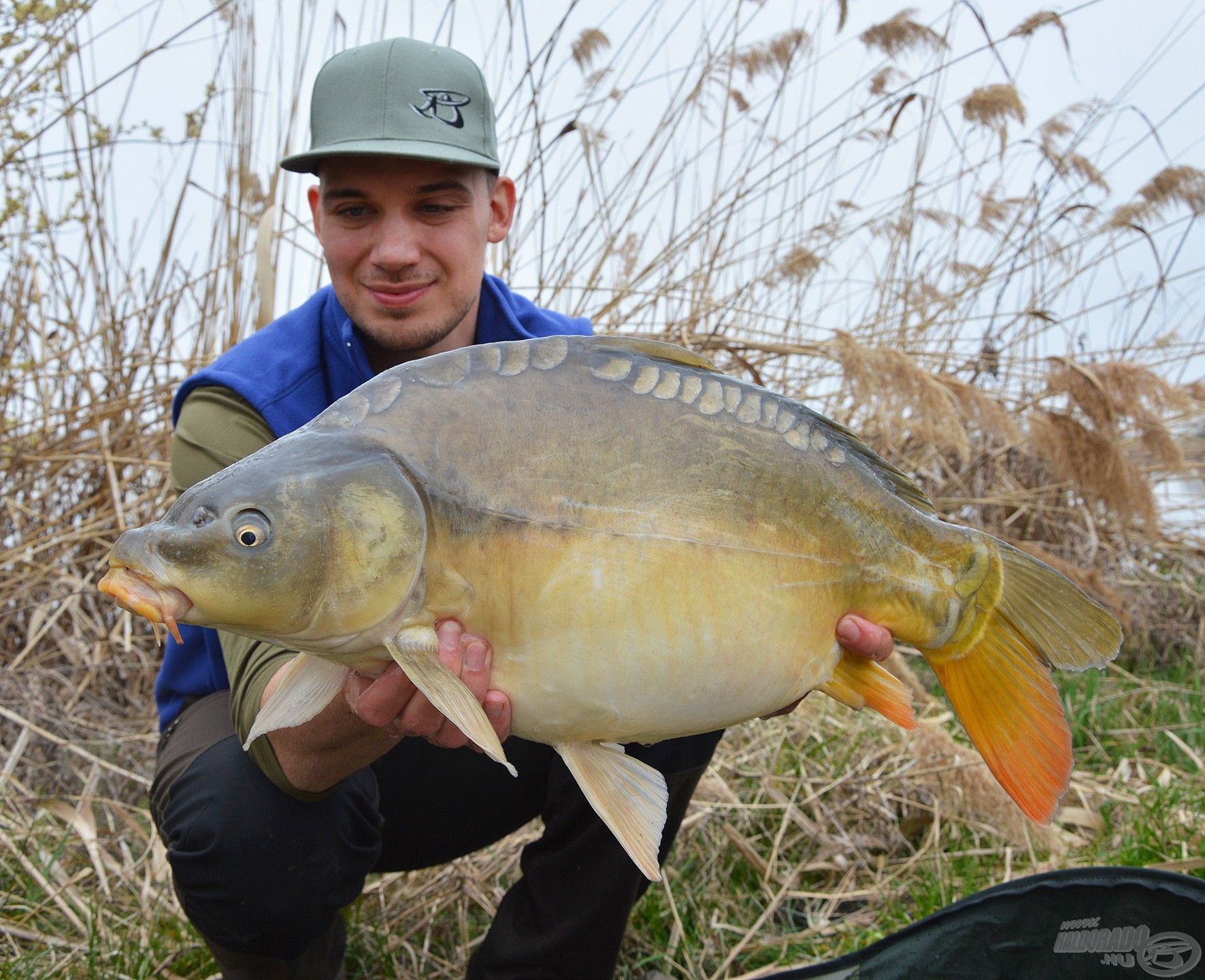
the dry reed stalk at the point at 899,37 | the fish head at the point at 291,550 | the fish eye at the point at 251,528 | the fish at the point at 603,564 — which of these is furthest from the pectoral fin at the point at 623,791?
the dry reed stalk at the point at 899,37

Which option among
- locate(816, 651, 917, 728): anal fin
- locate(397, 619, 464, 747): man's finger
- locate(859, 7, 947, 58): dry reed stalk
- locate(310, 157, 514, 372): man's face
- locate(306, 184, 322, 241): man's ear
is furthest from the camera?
locate(859, 7, 947, 58): dry reed stalk

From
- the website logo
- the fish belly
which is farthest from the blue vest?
the website logo

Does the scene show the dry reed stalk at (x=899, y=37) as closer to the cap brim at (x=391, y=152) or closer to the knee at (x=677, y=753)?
the cap brim at (x=391, y=152)

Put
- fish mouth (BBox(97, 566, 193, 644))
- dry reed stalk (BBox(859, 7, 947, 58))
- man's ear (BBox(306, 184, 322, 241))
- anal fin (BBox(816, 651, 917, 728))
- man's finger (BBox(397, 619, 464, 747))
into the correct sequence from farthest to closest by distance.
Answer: dry reed stalk (BBox(859, 7, 947, 58)) < man's ear (BBox(306, 184, 322, 241)) < anal fin (BBox(816, 651, 917, 728)) < man's finger (BBox(397, 619, 464, 747)) < fish mouth (BBox(97, 566, 193, 644))

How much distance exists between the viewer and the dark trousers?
1.42 meters

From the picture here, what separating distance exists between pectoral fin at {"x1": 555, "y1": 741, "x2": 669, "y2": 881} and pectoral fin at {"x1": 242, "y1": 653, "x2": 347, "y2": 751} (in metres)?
0.23

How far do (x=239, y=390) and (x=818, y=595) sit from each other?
2.99ft

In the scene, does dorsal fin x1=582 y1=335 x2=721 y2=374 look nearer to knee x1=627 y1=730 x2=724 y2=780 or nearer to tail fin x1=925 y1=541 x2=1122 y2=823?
tail fin x1=925 y1=541 x2=1122 y2=823

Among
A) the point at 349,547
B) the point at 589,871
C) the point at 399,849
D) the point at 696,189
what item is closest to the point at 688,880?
the point at 589,871

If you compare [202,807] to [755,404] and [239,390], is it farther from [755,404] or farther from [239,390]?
[755,404]

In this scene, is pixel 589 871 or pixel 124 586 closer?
pixel 124 586

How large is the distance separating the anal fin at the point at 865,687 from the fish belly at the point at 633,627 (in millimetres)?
104

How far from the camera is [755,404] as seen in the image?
110 cm

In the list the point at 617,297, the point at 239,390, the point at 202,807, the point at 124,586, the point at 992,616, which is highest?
the point at 617,297
